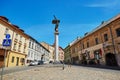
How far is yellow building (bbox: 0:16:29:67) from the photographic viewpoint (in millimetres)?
22841

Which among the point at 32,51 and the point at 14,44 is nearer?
the point at 14,44

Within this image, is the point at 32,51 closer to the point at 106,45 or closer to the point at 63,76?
the point at 106,45

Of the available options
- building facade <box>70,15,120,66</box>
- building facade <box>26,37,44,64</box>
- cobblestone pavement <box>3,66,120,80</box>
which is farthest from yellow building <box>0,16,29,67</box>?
building facade <box>70,15,120,66</box>

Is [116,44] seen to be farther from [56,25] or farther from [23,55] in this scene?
[23,55]

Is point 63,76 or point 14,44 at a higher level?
point 14,44

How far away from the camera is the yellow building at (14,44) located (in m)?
22.8

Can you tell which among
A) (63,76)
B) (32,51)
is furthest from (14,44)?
(63,76)

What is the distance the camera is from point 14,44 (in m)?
27.3

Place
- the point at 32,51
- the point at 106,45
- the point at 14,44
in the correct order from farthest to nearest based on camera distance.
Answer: the point at 32,51
the point at 14,44
the point at 106,45

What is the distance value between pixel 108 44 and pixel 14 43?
75.2ft

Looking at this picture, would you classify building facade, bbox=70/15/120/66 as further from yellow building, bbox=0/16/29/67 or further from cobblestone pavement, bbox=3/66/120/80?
yellow building, bbox=0/16/29/67

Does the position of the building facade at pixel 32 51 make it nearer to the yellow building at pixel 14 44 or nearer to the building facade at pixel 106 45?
the yellow building at pixel 14 44

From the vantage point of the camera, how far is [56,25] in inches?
1067

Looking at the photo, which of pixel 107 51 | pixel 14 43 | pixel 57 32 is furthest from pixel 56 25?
pixel 107 51
